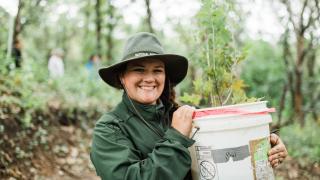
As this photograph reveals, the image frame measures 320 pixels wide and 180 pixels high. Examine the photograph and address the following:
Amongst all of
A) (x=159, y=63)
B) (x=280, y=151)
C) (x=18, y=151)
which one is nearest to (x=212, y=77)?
(x=159, y=63)

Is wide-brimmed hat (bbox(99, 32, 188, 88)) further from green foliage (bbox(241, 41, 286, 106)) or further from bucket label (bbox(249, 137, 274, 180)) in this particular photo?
green foliage (bbox(241, 41, 286, 106))

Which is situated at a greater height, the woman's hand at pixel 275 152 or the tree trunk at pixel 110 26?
the tree trunk at pixel 110 26

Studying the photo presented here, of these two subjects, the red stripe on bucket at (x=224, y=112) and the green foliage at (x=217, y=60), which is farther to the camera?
the green foliage at (x=217, y=60)

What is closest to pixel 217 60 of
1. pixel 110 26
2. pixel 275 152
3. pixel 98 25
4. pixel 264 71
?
pixel 275 152

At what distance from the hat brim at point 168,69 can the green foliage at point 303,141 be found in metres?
4.20

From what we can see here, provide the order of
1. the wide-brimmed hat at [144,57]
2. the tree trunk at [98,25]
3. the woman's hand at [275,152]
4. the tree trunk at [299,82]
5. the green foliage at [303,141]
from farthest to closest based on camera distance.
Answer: the tree trunk at [98,25], the tree trunk at [299,82], the green foliage at [303,141], the wide-brimmed hat at [144,57], the woman's hand at [275,152]

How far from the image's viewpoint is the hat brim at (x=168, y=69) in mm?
2566

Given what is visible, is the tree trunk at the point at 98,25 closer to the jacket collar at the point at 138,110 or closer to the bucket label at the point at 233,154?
the jacket collar at the point at 138,110

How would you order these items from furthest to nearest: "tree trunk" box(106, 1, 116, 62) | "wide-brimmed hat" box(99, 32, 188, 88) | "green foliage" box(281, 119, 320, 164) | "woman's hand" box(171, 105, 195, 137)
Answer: "tree trunk" box(106, 1, 116, 62) → "green foliage" box(281, 119, 320, 164) → "wide-brimmed hat" box(99, 32, 188, 88) → "woman's hand" box(171, 105, 195, 137)

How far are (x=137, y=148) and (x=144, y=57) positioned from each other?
0.53 meters

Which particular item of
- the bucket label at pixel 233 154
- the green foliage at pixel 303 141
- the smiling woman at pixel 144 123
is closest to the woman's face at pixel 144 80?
the smiling woman at pixel 144 123

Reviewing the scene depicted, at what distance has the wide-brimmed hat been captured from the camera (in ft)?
8.13

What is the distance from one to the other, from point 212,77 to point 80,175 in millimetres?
3996

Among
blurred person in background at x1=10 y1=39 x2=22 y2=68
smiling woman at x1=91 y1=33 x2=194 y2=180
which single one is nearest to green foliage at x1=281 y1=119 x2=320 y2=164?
smiling woman at x1=91 y1=33 x2=194 y2=180
